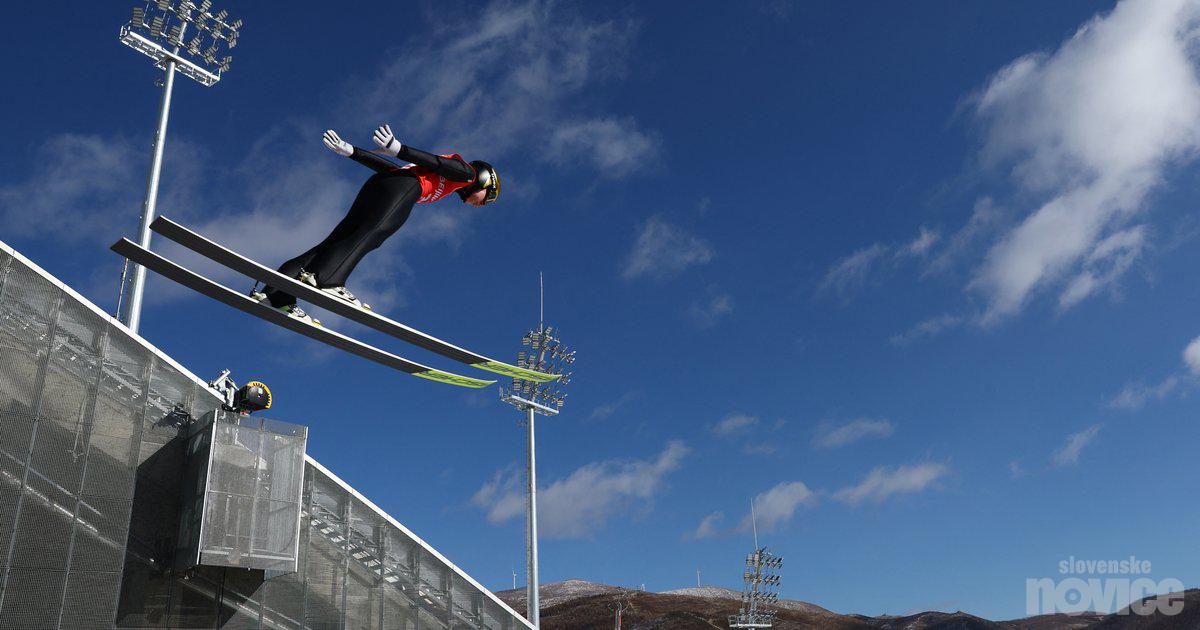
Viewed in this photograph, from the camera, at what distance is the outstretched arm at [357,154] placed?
10938 mm

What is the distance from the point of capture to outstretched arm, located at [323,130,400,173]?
1094cm

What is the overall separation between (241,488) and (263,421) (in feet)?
5.56

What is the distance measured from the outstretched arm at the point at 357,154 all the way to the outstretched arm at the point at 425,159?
0.25 metres

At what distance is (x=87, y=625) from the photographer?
1677 centimetres

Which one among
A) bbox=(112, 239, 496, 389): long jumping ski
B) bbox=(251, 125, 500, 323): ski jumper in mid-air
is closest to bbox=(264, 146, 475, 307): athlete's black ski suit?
bbox=(251, 125, 500, 323): ski jumper in mid-air

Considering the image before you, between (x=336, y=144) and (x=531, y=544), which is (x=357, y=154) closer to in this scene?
(x=336, y=144)

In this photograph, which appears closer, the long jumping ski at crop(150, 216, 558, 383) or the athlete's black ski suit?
the long jumping ski at crop(150, 216, 558, 383)

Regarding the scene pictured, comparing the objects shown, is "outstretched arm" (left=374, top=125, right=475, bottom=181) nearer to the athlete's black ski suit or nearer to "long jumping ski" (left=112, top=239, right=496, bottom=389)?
the athlete's black ski suit

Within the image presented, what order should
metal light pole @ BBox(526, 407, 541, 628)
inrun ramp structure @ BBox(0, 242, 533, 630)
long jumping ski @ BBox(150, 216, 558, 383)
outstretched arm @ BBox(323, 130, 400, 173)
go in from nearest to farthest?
long jumping ski @ BBox(150, 216, 558, 383)
outstretched arm @ BBox(323, 130, 400, 173)
inrun ramp structure @ BBox(0, 242, 533, 630)
metal light pole @ BBox(526, 407, 541, 628)

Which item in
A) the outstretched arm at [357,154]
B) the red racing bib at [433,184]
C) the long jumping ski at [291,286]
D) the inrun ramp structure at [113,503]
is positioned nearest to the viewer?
the long jumping ski at [291,286]

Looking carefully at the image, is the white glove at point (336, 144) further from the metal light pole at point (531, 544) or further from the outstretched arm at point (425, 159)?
the metal light pole at point (531, 544)

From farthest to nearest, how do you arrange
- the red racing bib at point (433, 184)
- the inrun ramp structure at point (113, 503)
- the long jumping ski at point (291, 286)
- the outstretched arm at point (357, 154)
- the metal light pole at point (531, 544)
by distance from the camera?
the metal light pole at point (531, 544), the inrun ramp structure at point (113, 503), the red racing bib at point (433, 184), the outstretched arm at point (357, 154), the long jumping ski at point (291, 286)

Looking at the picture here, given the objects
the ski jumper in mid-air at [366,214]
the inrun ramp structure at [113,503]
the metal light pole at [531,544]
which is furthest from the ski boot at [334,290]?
the metal light pole at [531,544]

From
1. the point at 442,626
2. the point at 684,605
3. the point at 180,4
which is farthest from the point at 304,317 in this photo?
the point at 684,605
